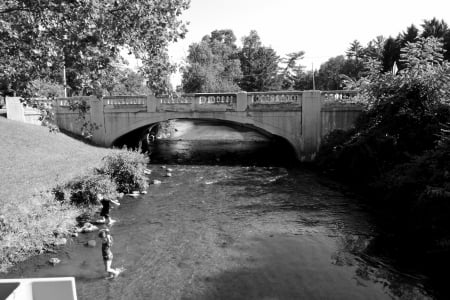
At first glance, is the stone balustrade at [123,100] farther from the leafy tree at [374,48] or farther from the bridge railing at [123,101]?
the leafy tree at [374,48]

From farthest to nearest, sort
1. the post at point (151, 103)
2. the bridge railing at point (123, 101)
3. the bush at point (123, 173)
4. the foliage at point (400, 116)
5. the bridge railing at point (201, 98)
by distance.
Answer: the bridge railing at point (123, 101) < the post at point (151, 103) < the bridge railing at point (201, 98) < the bush at point (123, 173) < the foliage at point (400, 116)

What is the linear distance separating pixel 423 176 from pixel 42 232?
14470 millimetres

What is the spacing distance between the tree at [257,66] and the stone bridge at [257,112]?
33.8 metres

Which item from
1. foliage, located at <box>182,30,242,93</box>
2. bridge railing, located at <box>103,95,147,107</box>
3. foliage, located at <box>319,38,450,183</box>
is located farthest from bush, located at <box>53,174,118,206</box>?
foliage, located at <box>182,30,242,93</box>

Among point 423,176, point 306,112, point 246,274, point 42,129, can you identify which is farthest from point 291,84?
point 246,274

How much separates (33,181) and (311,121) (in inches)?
699

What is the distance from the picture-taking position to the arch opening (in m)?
29.0

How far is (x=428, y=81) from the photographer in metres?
18.0

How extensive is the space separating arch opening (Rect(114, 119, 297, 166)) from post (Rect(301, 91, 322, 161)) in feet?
6.31

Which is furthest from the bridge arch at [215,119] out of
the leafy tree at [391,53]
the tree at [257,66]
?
the tree at [257,66]

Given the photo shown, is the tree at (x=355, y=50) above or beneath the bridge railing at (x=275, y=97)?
above

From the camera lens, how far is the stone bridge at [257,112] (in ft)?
83.3

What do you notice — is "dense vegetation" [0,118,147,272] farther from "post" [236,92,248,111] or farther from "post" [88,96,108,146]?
"post" [236,92,248,111]

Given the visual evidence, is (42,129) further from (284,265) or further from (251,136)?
(251,136)
